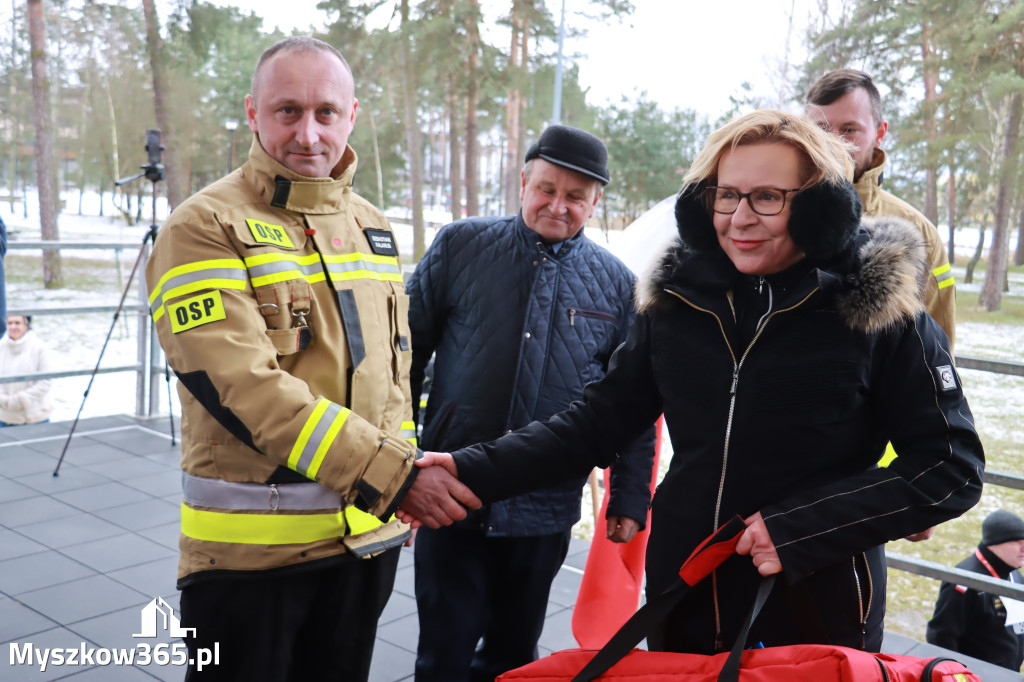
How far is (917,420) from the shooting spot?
4.66ft

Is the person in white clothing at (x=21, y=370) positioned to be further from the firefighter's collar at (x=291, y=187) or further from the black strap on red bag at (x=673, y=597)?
the black strap on red bag at (x=673, y=597)

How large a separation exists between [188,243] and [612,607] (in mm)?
1876

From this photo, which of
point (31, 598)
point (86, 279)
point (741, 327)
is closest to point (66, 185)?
point (86, 279)

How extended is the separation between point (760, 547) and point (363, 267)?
41.0 inches

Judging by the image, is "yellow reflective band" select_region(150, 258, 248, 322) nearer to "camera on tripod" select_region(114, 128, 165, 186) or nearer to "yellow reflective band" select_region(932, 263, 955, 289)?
"yellow reflective band" select_region(932, 263, 955, 289)

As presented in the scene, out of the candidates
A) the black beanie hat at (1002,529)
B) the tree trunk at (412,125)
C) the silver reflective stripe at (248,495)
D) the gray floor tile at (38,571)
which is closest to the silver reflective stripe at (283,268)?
the silver reflective stripe at (248,495)

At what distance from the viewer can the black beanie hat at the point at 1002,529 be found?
4031 mm

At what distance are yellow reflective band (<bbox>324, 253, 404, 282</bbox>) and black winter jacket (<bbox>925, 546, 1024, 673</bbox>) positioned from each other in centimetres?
300

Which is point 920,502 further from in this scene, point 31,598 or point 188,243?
point 31,598

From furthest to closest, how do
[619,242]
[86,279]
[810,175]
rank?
[86,279]
[619,242]
[810,175]

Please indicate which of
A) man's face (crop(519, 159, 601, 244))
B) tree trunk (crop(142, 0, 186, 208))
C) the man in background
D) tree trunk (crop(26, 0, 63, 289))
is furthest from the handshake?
tree trunk (crop(26, 0, 63, 289))

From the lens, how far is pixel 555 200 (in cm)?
248

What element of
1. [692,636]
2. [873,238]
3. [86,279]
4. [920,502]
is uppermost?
[873,238]

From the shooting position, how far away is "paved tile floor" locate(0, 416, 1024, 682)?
306 cm
